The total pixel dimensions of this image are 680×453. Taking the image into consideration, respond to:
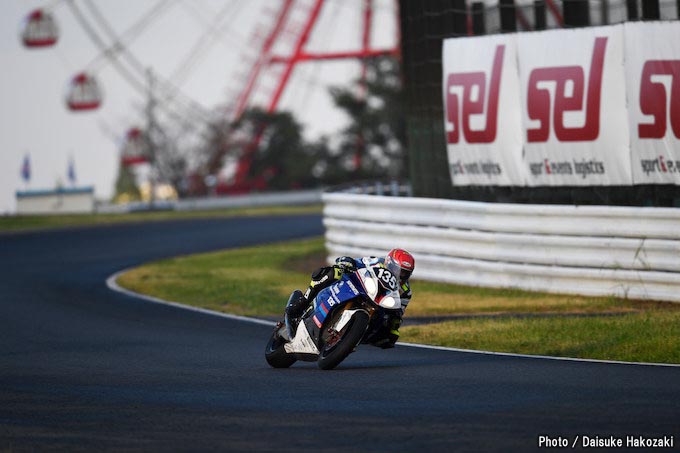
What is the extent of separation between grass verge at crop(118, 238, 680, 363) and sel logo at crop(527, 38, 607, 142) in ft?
8.10

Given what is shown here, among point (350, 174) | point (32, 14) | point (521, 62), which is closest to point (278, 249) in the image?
point (521, 62)

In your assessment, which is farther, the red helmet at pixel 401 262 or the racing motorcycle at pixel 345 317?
the red helmet at pixel 401 262

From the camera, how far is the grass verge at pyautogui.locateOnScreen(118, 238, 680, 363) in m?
14.2

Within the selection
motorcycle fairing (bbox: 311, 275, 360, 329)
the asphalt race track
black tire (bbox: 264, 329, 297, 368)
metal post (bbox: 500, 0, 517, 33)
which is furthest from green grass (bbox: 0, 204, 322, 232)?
motorcycle fairing (bbox: 311, 275, 360, 329)

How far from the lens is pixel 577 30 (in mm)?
20438

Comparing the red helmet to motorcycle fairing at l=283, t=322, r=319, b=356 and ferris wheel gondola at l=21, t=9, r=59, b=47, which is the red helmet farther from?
ferris wheel gondola at l=21, t=9, r=59, b=47

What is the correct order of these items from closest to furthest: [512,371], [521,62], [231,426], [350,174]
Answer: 1. [231,426]
2. [512,371]
3. [521,62]
4. [350,174]

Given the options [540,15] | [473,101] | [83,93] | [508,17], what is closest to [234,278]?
[473,101]

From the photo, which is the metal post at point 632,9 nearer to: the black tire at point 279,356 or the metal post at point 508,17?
the metal post at point 508,17

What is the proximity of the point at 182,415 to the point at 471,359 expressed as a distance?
4114 millimetres

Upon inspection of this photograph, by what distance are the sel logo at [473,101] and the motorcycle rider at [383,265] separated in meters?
9.47

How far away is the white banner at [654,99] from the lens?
19.2m

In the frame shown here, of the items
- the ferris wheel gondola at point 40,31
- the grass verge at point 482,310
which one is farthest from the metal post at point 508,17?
the ferris wheel gondola at point 40,31

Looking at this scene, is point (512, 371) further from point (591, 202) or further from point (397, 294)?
point (591, 202)
